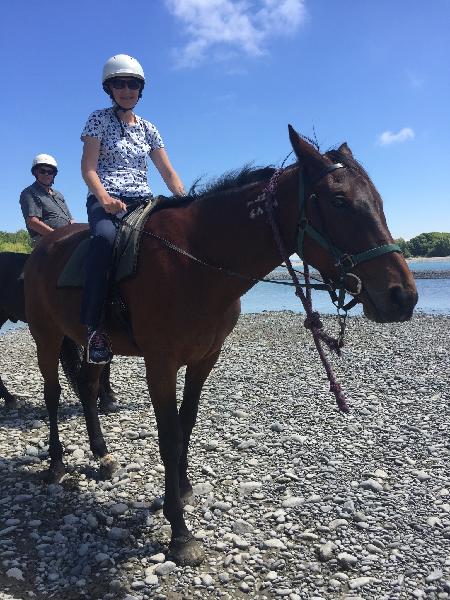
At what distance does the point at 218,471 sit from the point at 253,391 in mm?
4000

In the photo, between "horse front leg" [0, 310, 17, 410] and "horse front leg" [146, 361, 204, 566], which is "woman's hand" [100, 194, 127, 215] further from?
"horse front leg" [0, 310, 17, 410]

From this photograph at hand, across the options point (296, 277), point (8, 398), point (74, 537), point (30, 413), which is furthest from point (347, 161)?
point (8, 398)

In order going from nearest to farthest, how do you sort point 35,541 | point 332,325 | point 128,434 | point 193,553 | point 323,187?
point 323,187, point 193,553, point 35,541, point 128,434, point 332,325

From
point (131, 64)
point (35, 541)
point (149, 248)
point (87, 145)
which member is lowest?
point (35, 541)

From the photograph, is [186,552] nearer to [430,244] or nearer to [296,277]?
[296,277]

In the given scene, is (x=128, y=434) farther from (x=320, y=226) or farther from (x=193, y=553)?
(x=320, y=226)

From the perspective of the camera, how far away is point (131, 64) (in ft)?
15.6

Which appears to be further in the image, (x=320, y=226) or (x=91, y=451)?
(x=91, y=451)

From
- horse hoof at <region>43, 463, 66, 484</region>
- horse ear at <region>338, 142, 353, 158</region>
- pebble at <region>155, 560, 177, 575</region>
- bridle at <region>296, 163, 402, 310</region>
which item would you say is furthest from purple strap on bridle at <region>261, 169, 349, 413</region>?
horse hoof at <region>43, 463, 66, 484</region>

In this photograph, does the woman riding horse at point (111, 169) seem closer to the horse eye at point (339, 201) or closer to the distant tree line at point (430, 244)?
the horse eye at point (339, 201)

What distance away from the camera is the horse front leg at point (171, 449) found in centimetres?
407

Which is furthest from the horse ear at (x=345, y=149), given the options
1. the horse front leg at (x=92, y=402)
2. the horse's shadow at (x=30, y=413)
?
the horse's shadow at (x=30, y=413)

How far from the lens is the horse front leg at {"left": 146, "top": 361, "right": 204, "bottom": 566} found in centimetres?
407

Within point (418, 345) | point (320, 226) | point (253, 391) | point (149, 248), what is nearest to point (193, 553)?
point (149, 248)
